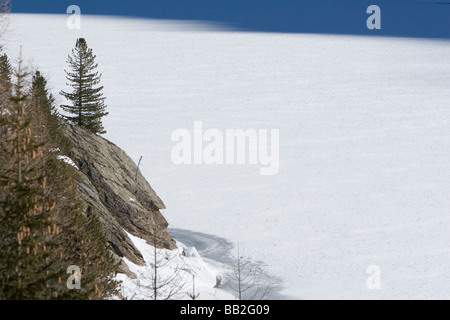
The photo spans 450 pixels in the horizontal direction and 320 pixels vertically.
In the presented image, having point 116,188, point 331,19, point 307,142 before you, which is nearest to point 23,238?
point 116,188

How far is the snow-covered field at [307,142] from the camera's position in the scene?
36.5 metres

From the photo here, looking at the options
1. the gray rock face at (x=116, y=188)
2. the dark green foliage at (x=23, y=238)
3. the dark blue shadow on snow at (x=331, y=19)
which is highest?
the dark blue shadow on snow at (x=331, y=19)

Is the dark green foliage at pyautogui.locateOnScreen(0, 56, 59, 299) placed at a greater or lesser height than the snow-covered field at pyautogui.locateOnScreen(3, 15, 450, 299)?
lesser

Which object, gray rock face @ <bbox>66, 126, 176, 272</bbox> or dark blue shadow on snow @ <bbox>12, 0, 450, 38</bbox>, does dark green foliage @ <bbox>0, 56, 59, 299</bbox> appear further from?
dark blue shadow on snow @ <bbox>12, 0, 450, 38</bbox>

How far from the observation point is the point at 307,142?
6353cm

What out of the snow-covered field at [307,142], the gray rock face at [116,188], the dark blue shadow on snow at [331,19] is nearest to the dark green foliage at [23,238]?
the snow-covered field at [307,142]

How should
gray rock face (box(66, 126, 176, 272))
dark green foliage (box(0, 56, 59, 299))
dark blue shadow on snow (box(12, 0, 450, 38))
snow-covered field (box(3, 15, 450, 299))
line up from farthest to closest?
dark blue shadow on snow (box(12, 0, 450, 38))
snow-covered field (box(3, 15, 450, 299))
gray rock face (box(66, 126, 176, 272))
dark green foliage (box(0, 56, 59, 299))

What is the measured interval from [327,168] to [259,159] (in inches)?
241

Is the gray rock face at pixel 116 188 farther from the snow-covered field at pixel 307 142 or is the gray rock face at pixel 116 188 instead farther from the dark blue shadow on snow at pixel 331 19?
the dark blue shadow on snow at pixel 331 19

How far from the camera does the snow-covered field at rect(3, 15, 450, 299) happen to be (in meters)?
36.5

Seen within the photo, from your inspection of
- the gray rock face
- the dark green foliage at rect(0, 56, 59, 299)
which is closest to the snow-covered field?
the gray rock face

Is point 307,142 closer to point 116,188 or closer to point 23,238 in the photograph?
point 116,188

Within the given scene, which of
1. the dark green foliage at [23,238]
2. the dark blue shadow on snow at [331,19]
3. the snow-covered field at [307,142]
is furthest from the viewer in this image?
the dark blue shadow on snow at [331,19]

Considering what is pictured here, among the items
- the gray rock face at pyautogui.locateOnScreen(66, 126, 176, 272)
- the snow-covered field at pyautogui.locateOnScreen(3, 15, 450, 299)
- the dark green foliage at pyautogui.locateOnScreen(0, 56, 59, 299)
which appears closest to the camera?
the dark green foliage at pyautogui.locateOnScreen(0, 56, 59, 299)
